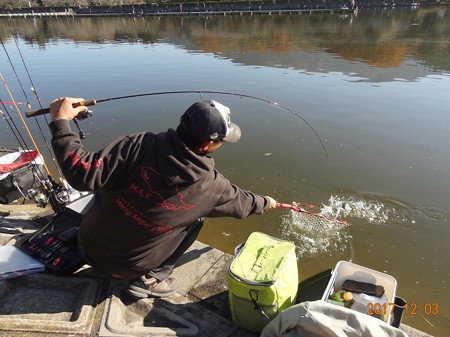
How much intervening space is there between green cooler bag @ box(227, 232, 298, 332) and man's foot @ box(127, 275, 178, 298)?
0.59 meters

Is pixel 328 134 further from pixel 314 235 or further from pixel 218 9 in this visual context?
pixel 218 9

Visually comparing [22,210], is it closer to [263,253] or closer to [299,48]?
[263,253]

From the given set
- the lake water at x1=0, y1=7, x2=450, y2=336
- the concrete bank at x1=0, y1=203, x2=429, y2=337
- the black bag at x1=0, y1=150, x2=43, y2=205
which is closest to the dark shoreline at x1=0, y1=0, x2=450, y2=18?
the lake water at x1=0, y1=7, x2=450, y2=336

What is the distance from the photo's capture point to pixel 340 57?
14648mm

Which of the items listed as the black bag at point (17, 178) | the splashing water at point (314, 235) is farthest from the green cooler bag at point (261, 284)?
the black bag at point (17, 178)

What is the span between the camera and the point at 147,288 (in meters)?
2.42

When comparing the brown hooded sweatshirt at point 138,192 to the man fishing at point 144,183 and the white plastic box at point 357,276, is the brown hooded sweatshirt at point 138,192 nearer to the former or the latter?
the man fishing at point 144,183

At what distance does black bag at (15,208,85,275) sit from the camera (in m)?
2.57

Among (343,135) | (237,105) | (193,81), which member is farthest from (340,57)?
(343,135)

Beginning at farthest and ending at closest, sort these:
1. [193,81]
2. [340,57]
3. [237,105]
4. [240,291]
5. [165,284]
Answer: [340,57], [193,81], [237,105], [165,284], [240,291]

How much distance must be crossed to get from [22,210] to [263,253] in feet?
11.8

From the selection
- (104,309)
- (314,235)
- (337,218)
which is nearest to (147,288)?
(104,309)

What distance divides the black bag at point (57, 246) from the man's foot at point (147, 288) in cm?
55

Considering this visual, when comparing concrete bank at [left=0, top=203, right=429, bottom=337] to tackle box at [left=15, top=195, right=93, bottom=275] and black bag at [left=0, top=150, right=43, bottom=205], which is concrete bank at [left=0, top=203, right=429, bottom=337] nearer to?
tackle box at [left=15, top=195, right=93, bottom=275]
